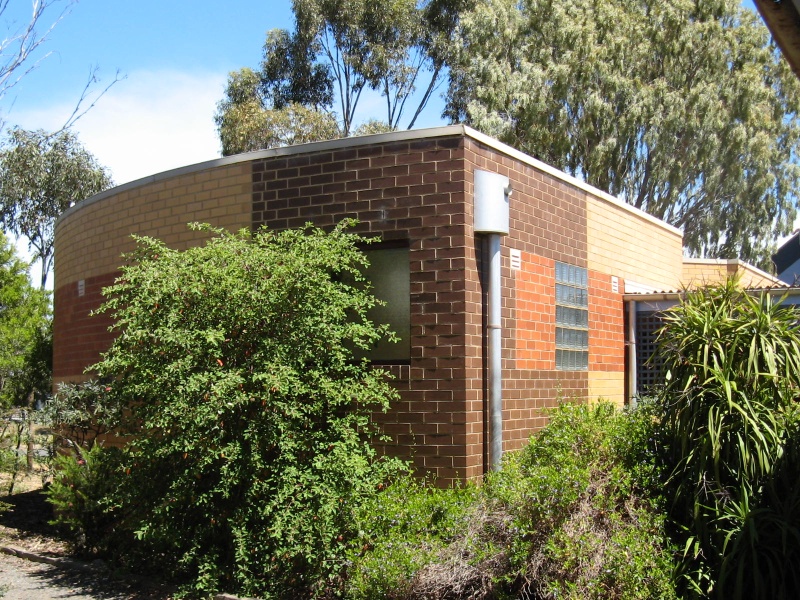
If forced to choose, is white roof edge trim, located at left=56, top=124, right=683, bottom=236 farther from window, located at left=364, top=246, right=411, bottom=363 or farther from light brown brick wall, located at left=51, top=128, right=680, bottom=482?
window, located at left=364, top=246, right=411, bottom=363

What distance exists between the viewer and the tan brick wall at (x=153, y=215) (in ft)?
34.8

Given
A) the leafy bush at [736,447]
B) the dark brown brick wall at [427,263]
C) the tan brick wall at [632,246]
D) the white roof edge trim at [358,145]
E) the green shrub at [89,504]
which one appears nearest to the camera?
the leafy bush at [736,447]

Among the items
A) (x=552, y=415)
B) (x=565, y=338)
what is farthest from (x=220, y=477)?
(x=565, y=338)

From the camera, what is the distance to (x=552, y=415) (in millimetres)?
8352

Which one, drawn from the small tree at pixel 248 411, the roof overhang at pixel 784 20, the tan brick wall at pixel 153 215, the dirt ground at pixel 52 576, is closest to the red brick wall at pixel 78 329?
the tan brick wall at pixel 153 215

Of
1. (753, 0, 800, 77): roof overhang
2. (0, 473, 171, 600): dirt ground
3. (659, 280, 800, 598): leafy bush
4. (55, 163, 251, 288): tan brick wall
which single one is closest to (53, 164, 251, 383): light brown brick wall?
(55, 163, 251, 288): tan brick wall

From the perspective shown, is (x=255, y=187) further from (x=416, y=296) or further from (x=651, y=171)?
(x=651, y=171)

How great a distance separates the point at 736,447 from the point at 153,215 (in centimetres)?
779

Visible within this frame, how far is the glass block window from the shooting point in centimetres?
1110

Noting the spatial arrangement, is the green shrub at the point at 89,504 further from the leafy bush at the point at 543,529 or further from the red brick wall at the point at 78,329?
the leafy bush at the point at 543,529

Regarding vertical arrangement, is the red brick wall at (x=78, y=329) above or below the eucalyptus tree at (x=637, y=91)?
below

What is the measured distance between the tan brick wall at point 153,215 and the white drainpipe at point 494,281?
2901 mm

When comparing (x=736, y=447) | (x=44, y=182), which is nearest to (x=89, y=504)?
(x=736, y=447)

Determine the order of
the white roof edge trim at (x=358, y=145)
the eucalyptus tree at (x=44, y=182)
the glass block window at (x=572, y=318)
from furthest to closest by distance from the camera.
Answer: the eucalyptus tree at (x=44, y=182), the glass block window at (x=572, y=318), the white roof edge trim at (x=358, y=145)
